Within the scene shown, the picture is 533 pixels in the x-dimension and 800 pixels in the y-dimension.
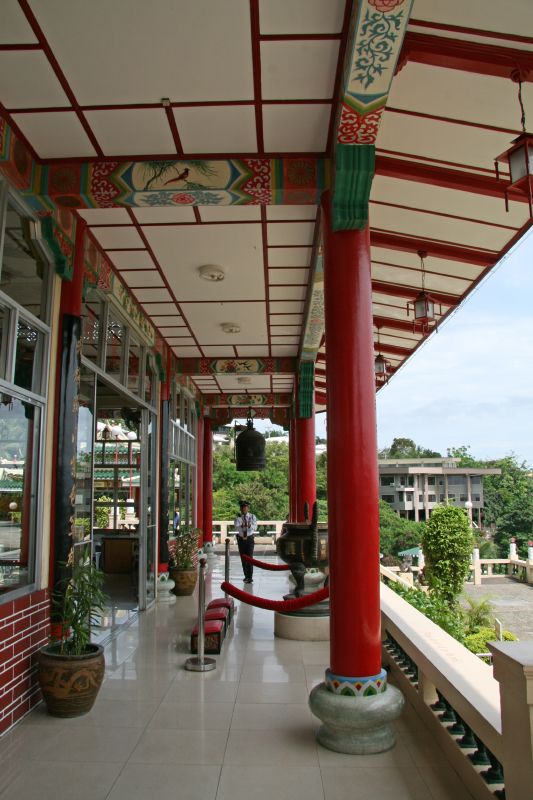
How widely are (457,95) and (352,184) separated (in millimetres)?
708

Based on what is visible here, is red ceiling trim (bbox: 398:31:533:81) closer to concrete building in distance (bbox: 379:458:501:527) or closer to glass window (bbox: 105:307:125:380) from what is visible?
glass window (bbox: 105:307:125:380)

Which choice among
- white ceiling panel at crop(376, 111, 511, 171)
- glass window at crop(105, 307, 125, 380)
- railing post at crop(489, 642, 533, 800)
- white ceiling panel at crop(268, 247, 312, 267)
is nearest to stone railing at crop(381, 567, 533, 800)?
railing post at crop(489, 642, 533, 800)

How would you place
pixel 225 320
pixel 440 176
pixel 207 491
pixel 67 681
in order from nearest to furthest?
pixel 67 681
pixel 440 176
pixel 225 320
pixel 207 491

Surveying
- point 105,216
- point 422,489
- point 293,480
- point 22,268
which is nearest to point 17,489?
point 22,268

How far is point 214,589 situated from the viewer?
8.95 meters

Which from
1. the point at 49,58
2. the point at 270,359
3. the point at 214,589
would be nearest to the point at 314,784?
the point at 49,58

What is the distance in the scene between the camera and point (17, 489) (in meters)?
3.99

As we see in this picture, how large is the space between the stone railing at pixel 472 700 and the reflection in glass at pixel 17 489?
2.49 metres

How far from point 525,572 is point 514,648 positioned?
20619mm

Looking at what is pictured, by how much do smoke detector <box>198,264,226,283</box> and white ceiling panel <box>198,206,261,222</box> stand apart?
905 mm

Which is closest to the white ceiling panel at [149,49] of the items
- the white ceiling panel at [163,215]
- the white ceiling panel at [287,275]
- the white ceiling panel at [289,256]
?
the white ceiling panel at [163,215]

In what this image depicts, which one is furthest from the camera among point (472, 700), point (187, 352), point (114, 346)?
point (187, 352)

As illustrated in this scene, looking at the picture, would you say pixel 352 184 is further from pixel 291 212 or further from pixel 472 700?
pixel 472 700

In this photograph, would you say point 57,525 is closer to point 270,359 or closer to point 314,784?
point 314,784
